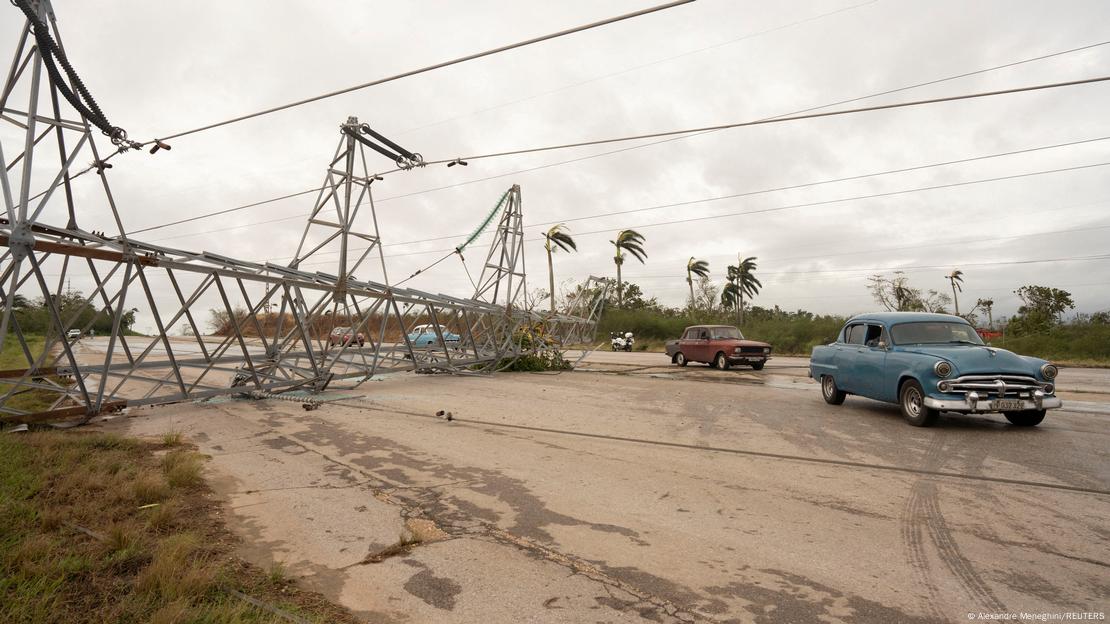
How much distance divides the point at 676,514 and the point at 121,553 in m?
4.02

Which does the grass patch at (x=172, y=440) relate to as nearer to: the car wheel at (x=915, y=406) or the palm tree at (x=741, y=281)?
the car wheel at (x=915, y=406)

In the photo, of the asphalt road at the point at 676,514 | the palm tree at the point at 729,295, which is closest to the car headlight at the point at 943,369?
the asphalt road at the point at 676,514

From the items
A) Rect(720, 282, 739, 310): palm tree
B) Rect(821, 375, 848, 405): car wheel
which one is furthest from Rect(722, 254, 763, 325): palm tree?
Rect(821, 375, 848, 405): car wheel

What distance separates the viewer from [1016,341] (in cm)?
2891

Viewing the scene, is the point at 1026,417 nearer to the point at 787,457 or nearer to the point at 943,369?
the point at 943,369

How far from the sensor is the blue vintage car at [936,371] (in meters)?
7.86

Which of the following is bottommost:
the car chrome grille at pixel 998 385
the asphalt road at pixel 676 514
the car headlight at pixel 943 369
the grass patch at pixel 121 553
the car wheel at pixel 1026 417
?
the asphalt road at pixel 676 514

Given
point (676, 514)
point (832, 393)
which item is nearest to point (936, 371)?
point (832, 393)

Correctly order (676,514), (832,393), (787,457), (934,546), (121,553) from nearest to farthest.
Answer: (121,553) → (934,546) → (676,514) → (787,457) → (832,393)

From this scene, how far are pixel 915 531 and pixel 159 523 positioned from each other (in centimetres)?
591

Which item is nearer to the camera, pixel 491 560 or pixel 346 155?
pixel 491 560

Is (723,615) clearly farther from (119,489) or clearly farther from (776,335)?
(776,335)

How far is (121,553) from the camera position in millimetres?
3430

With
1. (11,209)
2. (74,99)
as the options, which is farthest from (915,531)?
(74,99)
